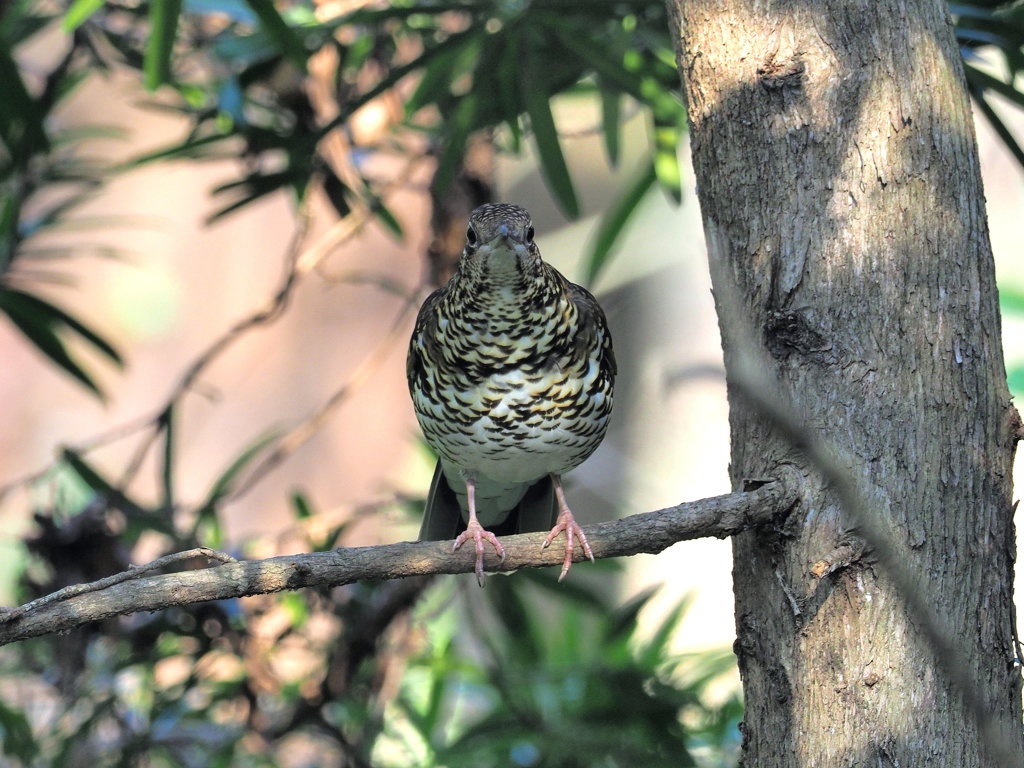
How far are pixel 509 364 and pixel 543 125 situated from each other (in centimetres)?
56

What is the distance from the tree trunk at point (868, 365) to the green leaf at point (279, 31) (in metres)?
0.90

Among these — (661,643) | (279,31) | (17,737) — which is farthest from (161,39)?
(661,643)

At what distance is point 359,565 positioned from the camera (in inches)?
52.2

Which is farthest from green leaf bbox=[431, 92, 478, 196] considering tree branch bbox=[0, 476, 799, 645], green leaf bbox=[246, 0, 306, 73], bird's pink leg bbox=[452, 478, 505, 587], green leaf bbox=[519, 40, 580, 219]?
tree branch bbox=[0, 476, 799, 645]

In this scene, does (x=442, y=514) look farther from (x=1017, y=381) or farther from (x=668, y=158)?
(x=1017, y=381)

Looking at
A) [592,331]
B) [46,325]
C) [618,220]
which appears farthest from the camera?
[618,220]

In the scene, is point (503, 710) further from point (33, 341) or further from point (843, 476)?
point (843, 476)

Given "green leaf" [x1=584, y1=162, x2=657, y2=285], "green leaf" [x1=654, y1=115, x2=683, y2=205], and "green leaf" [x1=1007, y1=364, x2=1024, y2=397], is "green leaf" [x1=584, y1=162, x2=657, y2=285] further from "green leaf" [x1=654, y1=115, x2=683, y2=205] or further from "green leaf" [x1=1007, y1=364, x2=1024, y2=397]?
"green leaf" [x1=1007, y1=364, x2=1024, y2=397]

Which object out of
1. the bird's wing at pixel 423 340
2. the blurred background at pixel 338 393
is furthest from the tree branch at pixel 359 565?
the bird's wing at pixel 423 340

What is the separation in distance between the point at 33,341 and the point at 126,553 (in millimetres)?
660

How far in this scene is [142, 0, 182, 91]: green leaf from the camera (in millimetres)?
2055

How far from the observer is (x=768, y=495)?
56.8 inches

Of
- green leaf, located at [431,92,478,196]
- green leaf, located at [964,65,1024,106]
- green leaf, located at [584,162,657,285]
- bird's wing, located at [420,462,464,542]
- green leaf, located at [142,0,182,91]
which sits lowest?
bird's wing, located at [420,462,464,542]

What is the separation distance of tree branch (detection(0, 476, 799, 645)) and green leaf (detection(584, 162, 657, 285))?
1623 mm
